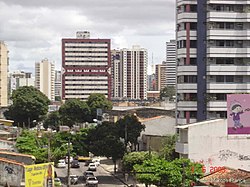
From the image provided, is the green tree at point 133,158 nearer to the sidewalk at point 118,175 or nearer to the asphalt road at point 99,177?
the sidewalk at point 118,175

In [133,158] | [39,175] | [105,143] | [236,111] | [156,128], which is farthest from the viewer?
[156,128]

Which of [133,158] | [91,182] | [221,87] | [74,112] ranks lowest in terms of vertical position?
[91,182]

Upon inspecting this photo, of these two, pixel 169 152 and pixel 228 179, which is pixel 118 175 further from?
pixel 228 179

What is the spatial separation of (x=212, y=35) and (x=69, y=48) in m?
134

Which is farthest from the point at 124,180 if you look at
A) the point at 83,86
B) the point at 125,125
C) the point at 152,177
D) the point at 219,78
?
the point at 83,86

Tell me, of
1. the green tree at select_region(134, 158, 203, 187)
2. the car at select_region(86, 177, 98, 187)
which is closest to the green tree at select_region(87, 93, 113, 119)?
the car at select_region(86, 177, 98, 187)

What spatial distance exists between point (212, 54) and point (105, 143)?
14047mm

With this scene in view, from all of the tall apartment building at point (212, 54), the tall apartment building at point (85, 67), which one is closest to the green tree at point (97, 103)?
the tall apartment building at point (212, 54)

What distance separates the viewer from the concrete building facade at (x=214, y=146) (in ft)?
153

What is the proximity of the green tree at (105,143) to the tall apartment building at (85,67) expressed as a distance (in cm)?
12005

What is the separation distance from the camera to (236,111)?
1844 inches

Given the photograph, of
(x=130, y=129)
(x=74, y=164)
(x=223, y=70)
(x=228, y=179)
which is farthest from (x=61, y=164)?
(x=228, y=179)

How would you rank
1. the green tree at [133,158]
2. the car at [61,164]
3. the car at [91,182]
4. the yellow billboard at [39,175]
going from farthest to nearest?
the car at [61,164]
the green tree at [133,158]
the car at [91,182]
the yellow billboard at [39,175]

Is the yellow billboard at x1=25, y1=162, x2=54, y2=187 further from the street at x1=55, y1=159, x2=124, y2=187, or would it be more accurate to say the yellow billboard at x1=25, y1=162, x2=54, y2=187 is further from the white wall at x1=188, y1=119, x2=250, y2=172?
the street at x1=55, y1=159, x2=124, y2=187
